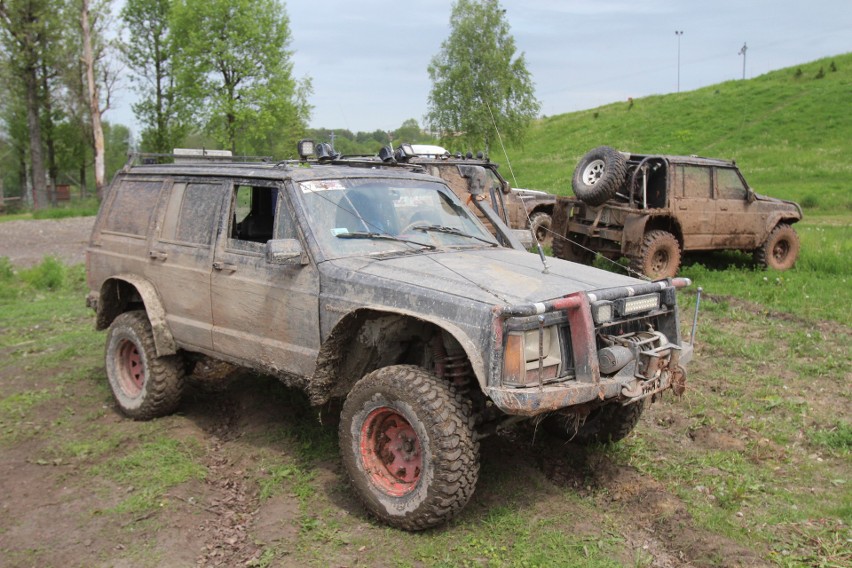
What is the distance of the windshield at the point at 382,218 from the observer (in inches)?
193

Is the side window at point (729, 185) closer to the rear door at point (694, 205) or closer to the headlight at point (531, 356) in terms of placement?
the rear door at point (694, 205)

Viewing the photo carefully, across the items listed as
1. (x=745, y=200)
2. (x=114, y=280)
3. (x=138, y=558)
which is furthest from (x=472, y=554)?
(x=745, y=200)

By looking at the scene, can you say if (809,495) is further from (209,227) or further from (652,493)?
(209,227)

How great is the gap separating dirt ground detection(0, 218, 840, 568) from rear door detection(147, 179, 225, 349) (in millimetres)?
879

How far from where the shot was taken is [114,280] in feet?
20.7

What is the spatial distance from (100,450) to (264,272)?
1834 millimetres

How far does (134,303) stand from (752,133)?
31.6 metres

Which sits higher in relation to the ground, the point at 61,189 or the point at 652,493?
the point at 61,189

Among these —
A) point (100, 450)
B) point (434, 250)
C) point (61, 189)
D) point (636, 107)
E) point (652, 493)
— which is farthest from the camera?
point (61, 189)

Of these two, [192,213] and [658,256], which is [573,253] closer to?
[658,256]

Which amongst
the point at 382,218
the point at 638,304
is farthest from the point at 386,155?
the point at 638,304

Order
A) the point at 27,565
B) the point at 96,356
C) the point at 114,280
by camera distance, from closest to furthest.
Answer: the point at 27,565 → the point at 114,280 → the point at 96,356

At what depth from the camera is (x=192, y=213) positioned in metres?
5.73

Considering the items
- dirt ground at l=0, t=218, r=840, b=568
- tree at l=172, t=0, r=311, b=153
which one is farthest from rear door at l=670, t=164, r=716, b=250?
tree at l=172, t=0, r=311, b=153
